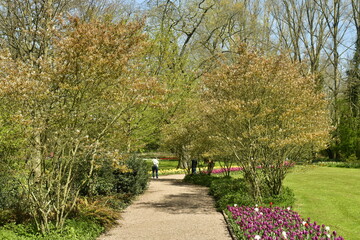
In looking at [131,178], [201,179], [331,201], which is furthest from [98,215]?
[201,179]

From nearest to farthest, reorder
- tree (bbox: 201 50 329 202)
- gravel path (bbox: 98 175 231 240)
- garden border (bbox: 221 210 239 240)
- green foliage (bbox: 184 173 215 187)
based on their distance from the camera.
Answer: garden border (bbox: 221 210 239 240), gravel path (bbox: 98 175 231 240), tree (bbox: 201 50 329 202), green foliage (bbox: 184 173 215 187)

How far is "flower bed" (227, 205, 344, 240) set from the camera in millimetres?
6395

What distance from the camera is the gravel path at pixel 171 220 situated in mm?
7469

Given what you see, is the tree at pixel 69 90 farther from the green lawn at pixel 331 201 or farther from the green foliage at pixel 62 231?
the green lawn at pixel 331 201

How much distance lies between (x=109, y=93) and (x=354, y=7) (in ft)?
98.4

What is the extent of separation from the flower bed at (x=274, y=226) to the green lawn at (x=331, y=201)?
4.43ft

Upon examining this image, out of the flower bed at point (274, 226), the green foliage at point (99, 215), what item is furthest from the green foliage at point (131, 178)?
the flower bed at point (274, 226)

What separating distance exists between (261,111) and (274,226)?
3708 mm

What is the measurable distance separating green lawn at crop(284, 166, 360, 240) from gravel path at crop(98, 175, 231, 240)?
301cm

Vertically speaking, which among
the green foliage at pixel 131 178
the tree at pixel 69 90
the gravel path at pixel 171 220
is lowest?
the gravel path at pixel 171 220

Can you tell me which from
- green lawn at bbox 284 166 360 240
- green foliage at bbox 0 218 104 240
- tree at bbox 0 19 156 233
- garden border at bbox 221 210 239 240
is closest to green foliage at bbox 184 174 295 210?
green lawn at bbox 284 166 360 240

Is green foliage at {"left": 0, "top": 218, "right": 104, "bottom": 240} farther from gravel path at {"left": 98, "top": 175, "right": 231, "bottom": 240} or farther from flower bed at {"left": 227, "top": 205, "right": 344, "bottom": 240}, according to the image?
flower bed at {"left": 227, "top": 205, "right": 344, "bottom": 240}

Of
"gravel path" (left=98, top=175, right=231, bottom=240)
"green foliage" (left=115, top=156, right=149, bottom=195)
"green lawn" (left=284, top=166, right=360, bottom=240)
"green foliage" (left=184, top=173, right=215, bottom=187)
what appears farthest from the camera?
"green foliage" (left=184, top=173, right=215, bottom=187)

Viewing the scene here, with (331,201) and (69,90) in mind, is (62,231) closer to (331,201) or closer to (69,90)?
(69,90)
